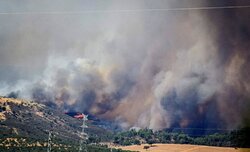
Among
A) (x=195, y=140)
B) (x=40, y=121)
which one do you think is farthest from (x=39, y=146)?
(x=195, y=140)

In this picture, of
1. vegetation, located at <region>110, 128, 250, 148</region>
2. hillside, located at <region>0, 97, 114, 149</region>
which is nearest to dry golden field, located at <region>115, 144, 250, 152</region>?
vegetation, located at <region>110, 128, 250, 148</region>

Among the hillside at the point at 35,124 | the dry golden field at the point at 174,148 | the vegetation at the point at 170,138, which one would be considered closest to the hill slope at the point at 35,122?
the hillside at the point at 35,124

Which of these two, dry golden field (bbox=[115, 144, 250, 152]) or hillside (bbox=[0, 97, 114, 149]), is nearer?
dry golden field (bbox=[115, 144, 250, 152])

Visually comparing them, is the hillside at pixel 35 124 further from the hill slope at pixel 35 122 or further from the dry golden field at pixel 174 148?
the dry golden field at pixel 174 148

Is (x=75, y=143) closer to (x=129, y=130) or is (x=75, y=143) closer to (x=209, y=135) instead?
(x=129, y=130)

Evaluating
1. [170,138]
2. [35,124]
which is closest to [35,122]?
[35,124]

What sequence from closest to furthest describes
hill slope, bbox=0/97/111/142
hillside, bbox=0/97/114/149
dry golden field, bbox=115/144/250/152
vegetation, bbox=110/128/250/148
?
vegetation, bbox=110/128/250/148, dry golden field, bbox=115/144/250/152, hillside, bbox=0/97/114/149, hill slope, bbox=0/97/111/142

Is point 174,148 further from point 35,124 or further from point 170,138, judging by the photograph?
point 35,124

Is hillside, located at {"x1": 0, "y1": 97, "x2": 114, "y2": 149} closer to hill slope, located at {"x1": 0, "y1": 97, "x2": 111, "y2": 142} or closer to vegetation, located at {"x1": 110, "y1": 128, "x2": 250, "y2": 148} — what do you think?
hill slope, located at {"x1": 0, "y1": 97, "x2": 111, "y2": 142}

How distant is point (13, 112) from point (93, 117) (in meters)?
6.35

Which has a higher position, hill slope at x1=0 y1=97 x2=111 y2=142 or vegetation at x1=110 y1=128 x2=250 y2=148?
hill slope at x1=0 y1=97 x2=111 y2=142

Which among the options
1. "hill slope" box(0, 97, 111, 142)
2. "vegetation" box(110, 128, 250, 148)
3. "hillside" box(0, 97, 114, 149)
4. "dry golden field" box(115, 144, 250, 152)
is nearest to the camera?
"vegetation" box(110, 128, 250, 148)

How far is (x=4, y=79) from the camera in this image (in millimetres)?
37781

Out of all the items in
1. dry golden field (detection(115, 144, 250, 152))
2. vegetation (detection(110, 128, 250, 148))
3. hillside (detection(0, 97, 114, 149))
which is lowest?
dry golden field (detection(115, 144, 250, 152))
